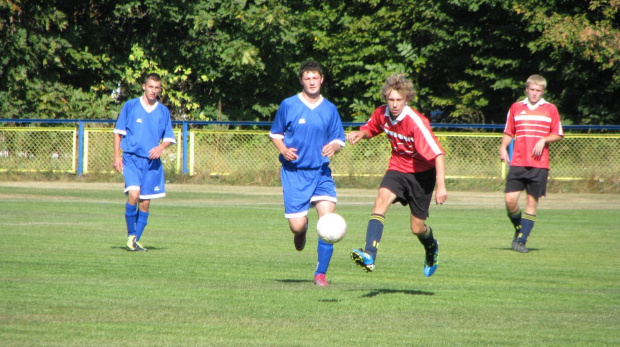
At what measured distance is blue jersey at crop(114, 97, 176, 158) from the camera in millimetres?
11438

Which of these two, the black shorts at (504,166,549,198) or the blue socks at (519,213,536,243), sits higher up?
the black shorts at (504,166,549,198)

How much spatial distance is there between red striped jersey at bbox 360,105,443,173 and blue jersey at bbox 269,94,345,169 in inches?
15.7

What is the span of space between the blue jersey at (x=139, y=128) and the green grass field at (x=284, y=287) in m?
1.23

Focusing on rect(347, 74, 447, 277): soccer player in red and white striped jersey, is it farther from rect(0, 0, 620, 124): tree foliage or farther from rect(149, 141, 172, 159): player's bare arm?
rect(0, 0, 620, 124): tree foliage

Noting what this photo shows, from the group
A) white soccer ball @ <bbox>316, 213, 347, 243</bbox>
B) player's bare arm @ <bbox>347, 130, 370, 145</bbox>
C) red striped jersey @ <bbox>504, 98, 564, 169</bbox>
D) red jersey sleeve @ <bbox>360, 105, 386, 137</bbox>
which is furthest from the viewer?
red striped jersey @ <bbox>504, 98, 564, 169</bbox>

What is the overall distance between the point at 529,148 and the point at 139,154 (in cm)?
483

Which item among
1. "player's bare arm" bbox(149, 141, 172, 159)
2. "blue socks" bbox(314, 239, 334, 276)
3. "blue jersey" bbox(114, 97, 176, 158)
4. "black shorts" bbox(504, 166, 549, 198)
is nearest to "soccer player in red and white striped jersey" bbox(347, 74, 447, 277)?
"blue socks" bbox(314, 239, 334, 276)

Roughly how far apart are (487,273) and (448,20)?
81.8 ft

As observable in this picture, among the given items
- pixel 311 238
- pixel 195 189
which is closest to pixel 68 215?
pixel 311 238

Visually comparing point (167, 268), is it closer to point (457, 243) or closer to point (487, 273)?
point (487, 273)

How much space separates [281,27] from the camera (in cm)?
3366

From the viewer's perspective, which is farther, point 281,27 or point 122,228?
point 281,27

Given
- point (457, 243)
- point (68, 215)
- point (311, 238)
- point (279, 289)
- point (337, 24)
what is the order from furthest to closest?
point (337, 24), point (68, 215), point (311, 238), point (457, 243), point (279, 289)

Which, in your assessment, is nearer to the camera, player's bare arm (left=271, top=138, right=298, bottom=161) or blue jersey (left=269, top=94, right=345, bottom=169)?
player's bare arm (left=271, top=138, right=298, bottom=161)
